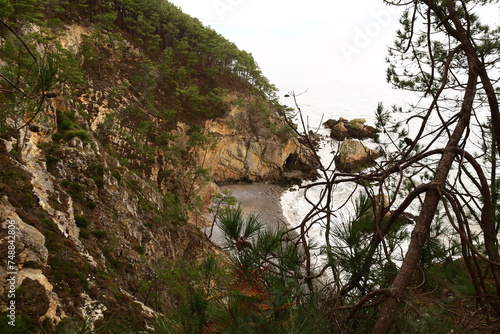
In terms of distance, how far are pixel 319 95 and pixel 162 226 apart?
151 feet

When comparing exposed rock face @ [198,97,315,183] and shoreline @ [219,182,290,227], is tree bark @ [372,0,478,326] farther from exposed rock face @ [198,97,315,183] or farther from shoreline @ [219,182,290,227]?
exposed rock face @ [198,97,315,183]

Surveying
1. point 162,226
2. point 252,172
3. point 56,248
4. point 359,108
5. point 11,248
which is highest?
point 359,108

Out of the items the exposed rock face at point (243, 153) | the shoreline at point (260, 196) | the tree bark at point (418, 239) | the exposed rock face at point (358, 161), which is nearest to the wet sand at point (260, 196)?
the shoreline at point (260, 196)

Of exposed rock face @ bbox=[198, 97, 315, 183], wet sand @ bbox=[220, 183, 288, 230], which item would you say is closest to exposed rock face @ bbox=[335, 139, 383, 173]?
wet sand @ bbox=[220, 183, 288, 230]

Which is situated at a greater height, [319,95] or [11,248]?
[319,95]

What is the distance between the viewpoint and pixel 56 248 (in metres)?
5.60

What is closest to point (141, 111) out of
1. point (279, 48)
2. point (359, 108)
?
point (359, 108)

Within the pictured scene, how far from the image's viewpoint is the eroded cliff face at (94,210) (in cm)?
486

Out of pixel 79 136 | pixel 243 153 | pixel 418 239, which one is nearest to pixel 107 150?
pixel 79 136

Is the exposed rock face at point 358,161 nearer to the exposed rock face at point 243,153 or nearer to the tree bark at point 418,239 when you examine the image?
the tree bark at point 418,239

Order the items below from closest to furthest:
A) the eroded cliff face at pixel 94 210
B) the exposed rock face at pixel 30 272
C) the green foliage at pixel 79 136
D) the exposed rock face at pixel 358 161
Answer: the exposed rock face at pixel 358 161
the exposed rock face at pixel 30 272
the eroded cliff face at pixel 94 210
the green foliage at pixel 79 136

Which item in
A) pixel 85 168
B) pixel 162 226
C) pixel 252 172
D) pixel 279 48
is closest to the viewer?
Result: pixel 85 168

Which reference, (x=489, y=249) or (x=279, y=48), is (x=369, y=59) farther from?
(x=489, y=249)

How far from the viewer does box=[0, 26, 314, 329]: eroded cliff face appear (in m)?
4.86
